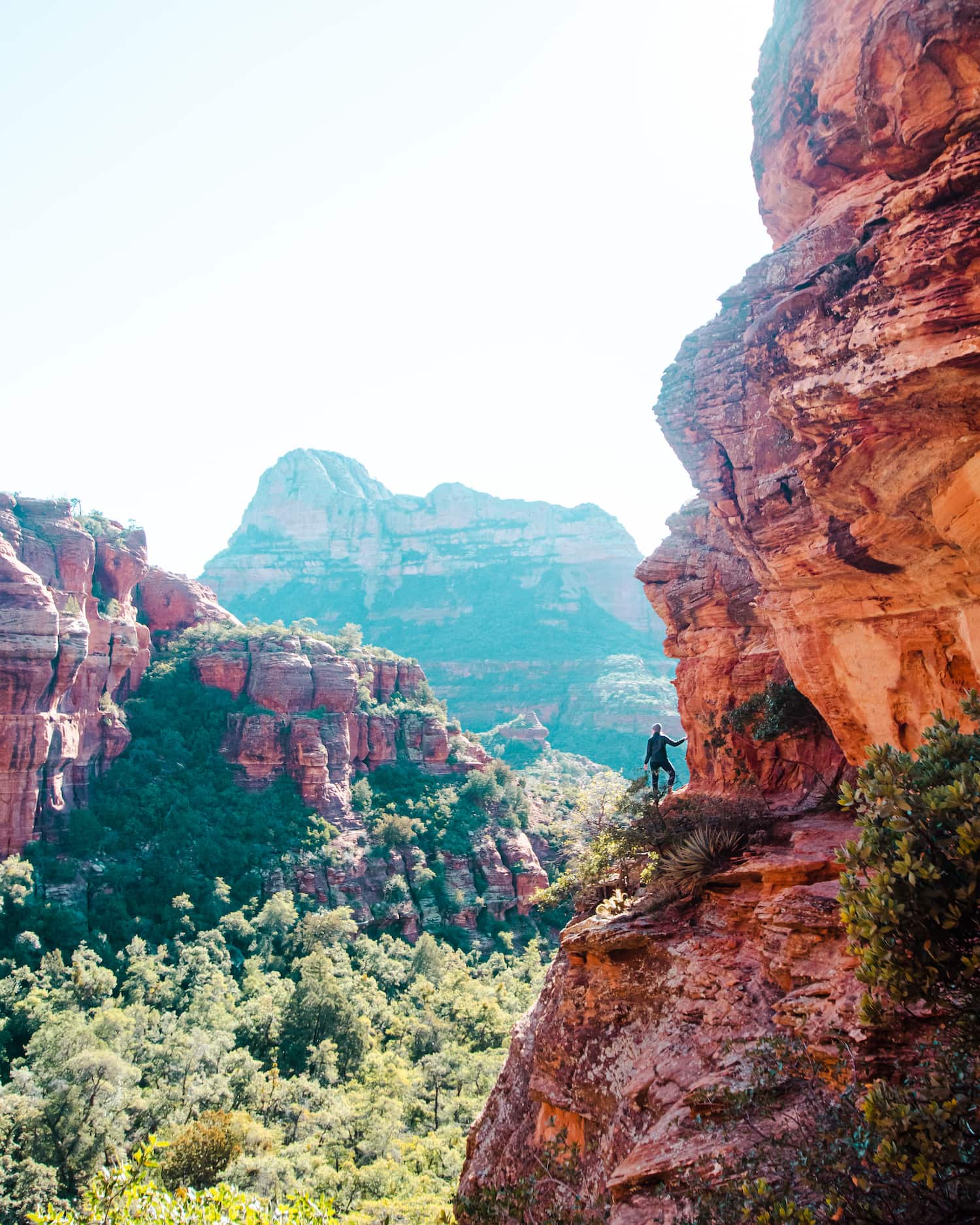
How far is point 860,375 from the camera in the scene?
6859 millimetres

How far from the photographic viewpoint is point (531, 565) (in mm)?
151625

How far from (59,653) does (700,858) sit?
111ft

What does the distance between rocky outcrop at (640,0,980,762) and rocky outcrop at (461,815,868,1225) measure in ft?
9.59

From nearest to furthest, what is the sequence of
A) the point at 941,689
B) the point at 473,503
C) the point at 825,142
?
1. the point at 941,689
2. the point at 825,142
3. the point at 473,503

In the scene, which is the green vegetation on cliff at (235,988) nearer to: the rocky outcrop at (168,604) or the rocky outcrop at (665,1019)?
the rocky outcrop at (168,604)

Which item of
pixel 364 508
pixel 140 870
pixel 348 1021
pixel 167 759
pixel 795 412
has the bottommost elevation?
pixel 348 1021

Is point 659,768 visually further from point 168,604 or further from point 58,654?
point 168,604

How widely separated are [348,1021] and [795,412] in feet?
95.7

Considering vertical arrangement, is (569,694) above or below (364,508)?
below

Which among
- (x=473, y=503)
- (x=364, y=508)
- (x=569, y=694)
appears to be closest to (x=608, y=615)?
(x=569, y=694)

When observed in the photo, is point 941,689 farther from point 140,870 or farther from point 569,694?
point 569,694

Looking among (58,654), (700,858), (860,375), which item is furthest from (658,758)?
(58,654)

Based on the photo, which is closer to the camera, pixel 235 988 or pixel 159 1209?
pixel 159 1209

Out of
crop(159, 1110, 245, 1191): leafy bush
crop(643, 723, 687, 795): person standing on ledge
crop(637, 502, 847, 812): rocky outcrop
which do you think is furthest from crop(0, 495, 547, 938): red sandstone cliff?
crop(637, 502, 847, 812): rocky outcrop
